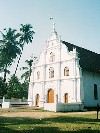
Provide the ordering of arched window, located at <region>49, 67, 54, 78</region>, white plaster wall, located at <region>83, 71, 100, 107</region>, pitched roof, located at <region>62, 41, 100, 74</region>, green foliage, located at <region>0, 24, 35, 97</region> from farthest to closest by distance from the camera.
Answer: green foliage, located at <region>0, 24, 35, 97</region>, arched window, located at <region>49, 67, 54, 78</region>, pitched roof, located at <region>62, 41, 100, 74</region>, white plaster wall, located at <region>83, 71, 100, 107</region>

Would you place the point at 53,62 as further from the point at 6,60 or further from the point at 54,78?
the point at 6,60

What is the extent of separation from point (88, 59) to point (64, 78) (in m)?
5.75

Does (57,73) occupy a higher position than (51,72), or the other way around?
(51,72)

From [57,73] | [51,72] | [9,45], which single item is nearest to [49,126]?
[57,73]

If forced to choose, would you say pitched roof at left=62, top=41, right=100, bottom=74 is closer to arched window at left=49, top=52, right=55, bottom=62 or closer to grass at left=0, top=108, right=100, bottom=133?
arched window at left=49, top=52, right=55, bottom=62

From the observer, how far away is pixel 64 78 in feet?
112

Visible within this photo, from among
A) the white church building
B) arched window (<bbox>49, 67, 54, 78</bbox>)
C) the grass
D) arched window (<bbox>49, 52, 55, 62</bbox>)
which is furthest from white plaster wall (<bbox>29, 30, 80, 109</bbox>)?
the grass

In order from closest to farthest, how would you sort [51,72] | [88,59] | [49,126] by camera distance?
1. [49,126]
2. [88,59]
3. [51,72]

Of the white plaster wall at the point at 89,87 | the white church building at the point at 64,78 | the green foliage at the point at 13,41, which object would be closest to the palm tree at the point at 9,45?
the green foliage at the point at 13,41

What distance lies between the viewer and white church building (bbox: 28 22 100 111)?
31.9 m

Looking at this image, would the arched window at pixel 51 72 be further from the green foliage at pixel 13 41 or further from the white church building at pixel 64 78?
the green foliage at pixel 13 41

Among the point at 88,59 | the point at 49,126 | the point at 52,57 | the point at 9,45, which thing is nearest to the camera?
the point at 49,126

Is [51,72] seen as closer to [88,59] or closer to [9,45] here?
[88,59]

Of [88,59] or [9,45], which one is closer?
[88,59]
